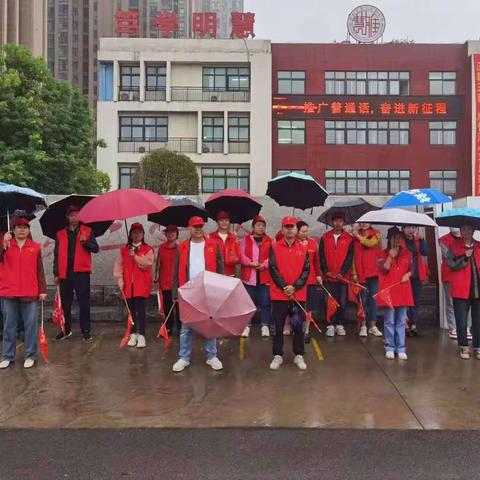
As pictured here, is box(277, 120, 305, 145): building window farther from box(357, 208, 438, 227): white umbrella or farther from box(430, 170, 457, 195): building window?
box(357, 208, 438, 227): white umbrella

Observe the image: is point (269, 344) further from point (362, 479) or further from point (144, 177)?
point (144, 177)

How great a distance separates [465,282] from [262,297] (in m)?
2.69

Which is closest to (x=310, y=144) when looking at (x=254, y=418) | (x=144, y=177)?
(x=144, y=177)

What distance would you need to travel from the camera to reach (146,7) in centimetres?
12975

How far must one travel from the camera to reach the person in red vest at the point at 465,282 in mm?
6680

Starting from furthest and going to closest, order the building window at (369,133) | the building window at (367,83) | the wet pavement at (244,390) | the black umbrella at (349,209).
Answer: the building window at (367,83) → the building window at (369,133) → the black umbrella at (349,209) → the wet pavement at (244,390)

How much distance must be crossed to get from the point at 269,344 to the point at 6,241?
359 centimetres

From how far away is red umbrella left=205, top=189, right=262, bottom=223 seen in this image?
7828 mm

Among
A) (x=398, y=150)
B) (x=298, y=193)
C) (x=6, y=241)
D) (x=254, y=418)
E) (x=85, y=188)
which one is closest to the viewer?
(x=254, y=418)

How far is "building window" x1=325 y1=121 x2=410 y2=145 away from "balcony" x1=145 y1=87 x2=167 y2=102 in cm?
1176

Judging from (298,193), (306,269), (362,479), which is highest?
(298,193)

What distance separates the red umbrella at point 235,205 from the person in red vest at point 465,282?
9.10 feet

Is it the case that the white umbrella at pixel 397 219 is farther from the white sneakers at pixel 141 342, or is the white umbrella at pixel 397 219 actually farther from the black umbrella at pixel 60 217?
the black umbrella at pixel 60 217

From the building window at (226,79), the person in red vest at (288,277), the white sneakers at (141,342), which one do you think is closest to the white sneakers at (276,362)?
the person in red vest at (288,277)
